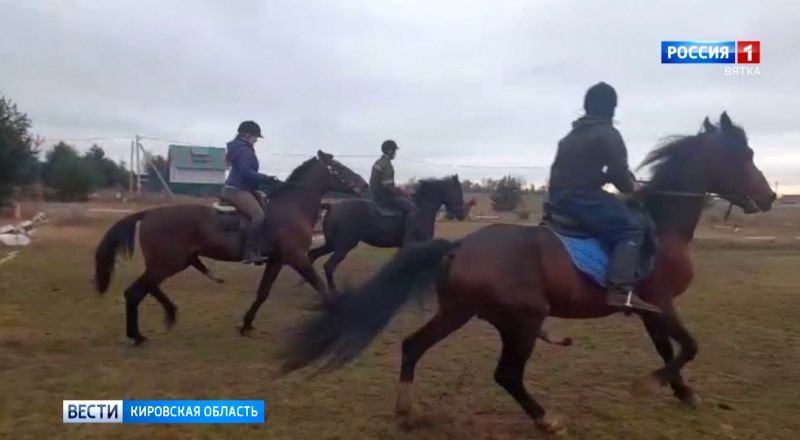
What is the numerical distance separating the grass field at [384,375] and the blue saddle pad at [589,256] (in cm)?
120

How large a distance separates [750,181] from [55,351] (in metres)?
7.53

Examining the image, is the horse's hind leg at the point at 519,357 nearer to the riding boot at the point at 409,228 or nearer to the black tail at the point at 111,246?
the black tail at the point at 111,246

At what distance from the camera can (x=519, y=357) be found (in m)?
5.62

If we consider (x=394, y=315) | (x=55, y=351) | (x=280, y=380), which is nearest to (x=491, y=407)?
(x=394, y=315)

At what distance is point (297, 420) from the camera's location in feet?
18.9

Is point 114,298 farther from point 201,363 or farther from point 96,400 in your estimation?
point 96,400

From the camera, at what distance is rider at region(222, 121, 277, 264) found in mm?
9328

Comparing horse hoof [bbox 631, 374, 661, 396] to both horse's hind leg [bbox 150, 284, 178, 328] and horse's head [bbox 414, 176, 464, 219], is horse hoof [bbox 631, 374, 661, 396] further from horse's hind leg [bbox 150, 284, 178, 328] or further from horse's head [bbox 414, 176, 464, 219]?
horse's head [bbox 414, 176, 464, 219]

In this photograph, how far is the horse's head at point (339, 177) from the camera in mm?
10414

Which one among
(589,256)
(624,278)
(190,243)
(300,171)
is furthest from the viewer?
(300,171)

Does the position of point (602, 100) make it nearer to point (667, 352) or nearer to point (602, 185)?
point (602, 185)

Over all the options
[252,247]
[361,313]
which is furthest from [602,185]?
[252,247]

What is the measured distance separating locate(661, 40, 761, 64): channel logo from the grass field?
396cm

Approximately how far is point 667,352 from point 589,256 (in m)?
1.36
